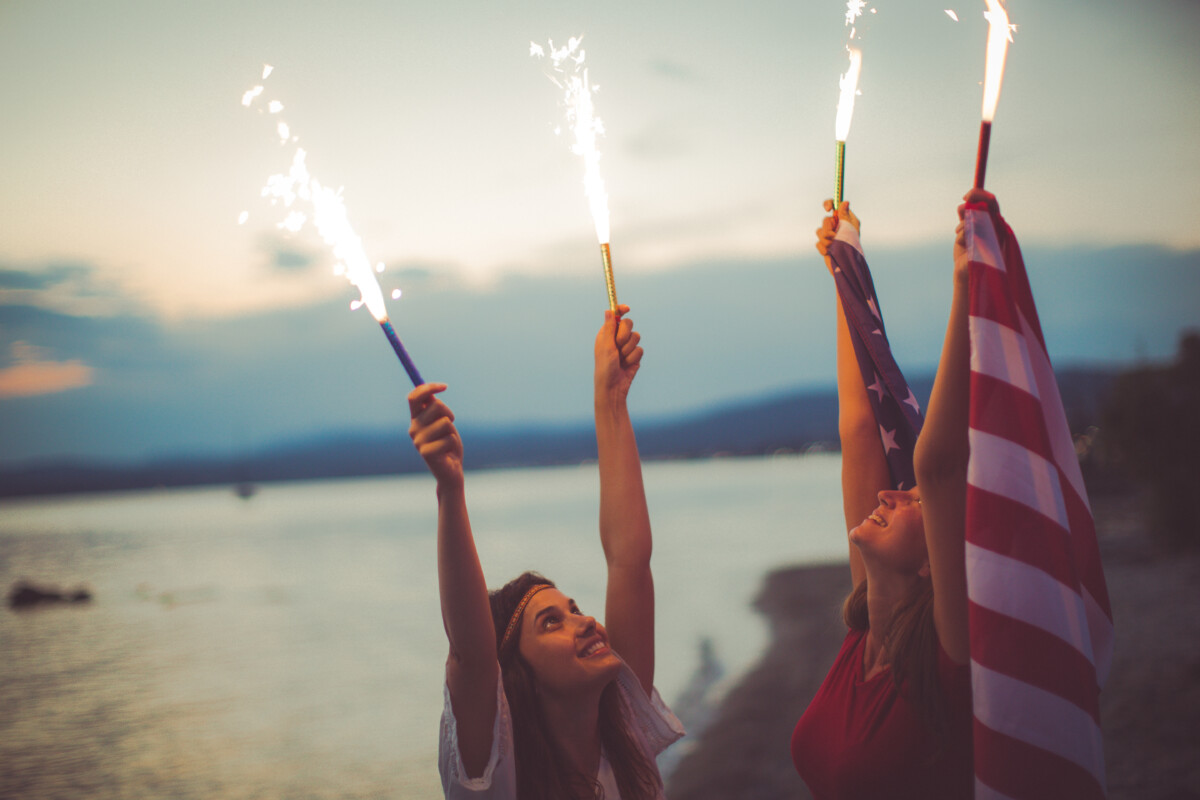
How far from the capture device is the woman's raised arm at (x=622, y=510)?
281cm

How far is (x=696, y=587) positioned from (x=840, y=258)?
1342 inches

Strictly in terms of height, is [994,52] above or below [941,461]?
above

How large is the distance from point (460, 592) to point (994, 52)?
191 cm

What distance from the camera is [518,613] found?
2.74m

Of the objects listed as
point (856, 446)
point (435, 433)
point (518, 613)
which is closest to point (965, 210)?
point (856, 446)

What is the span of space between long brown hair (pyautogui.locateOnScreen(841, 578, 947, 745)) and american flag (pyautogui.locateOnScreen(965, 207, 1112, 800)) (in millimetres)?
222

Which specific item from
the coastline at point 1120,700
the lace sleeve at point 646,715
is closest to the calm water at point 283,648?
the coastline at point 1120,700

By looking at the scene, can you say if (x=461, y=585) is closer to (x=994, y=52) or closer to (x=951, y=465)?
(x=951, y=465)

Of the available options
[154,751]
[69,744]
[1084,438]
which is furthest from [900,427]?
[1084,438]

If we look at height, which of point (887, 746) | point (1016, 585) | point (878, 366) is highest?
point (878, 366)

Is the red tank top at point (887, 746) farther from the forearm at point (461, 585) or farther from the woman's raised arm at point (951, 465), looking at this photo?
the forearm at point (461, 585)

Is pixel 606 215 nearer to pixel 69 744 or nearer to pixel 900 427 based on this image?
pixel 900 427

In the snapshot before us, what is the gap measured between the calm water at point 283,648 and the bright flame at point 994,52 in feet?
62.1

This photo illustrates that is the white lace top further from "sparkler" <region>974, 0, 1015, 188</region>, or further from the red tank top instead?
"sparkler" <region>974, 0, 1015, 188</region>
